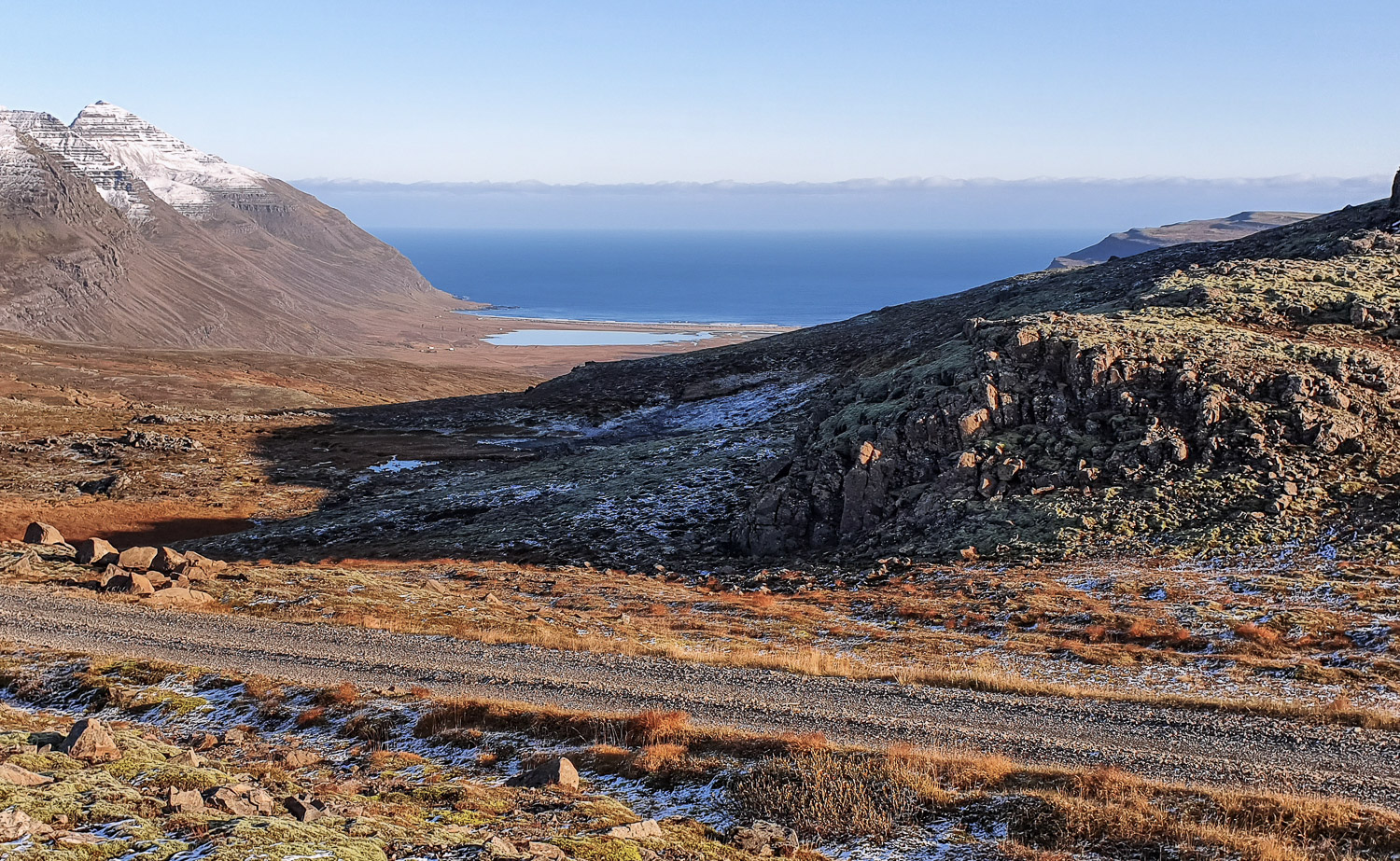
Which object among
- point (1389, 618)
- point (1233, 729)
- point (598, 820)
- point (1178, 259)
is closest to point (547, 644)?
point (598, 820)

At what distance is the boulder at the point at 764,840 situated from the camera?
40.6 feet

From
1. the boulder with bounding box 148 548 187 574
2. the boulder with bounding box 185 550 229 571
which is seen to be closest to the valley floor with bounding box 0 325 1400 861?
the boulder with bounding box 185 550 229 571

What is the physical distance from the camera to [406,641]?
77.1 ft

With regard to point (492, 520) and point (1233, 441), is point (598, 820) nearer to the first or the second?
point (1233, 441)

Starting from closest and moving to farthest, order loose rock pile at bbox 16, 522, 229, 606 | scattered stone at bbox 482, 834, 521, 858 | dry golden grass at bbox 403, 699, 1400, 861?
scattered stone at bbox 482, 834, 521, 858
dry golden grass at bbox 403, 699, 1400, 861
loose rock pile at bbox 16, 522, 229, 606

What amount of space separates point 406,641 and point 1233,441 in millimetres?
27541

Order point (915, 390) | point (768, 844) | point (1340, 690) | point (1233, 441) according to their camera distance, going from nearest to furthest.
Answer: point (768, 844)
point (1340, 690)
point (1233, 441)
point (915, 390)

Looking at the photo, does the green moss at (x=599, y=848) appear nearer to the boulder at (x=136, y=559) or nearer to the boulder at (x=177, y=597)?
the boulder at (x=177, y=597)

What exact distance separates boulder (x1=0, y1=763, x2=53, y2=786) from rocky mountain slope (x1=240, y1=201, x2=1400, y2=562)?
1031 inches

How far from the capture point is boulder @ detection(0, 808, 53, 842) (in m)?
10.2

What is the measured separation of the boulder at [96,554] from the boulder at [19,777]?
2070 centimetres

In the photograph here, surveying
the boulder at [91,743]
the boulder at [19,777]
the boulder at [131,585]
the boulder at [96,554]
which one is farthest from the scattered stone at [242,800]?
the boulder at [96,554]

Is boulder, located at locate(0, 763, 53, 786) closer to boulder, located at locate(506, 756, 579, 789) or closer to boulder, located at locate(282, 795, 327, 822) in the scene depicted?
boulder, located at locate(282, 795, 327, 822)

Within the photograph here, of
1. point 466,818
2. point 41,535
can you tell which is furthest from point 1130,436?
point 41,535
